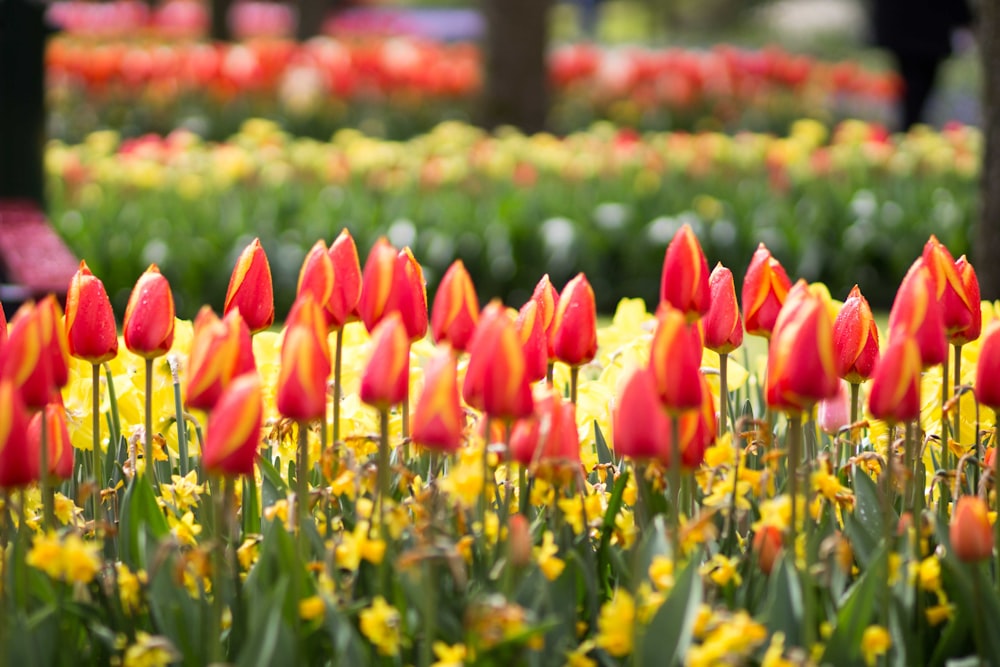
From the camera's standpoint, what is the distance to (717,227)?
270 inches

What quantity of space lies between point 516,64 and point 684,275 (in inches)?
352

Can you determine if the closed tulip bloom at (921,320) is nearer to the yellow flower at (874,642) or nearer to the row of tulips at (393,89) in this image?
the yellow flower at (874,642)

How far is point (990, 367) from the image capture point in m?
1.86

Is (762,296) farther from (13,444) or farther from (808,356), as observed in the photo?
(13,444)

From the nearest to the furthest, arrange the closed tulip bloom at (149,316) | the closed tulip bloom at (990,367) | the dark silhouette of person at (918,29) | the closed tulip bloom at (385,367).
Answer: the closed tulip bloom at (385,367), the closed tulip bloom at (990,367), the closed tulip bloom at (149,316), the dark silhouette of person at (918,29)

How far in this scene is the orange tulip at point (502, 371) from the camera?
170cm

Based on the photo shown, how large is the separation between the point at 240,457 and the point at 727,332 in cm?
85

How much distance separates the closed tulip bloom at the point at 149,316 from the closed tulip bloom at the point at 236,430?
0.51 metres

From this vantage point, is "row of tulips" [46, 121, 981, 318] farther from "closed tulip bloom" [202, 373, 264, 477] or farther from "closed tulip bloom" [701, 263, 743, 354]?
"closed tulip bloom" [202, 373, 264, 477]

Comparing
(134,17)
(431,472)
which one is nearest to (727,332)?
(431,472)

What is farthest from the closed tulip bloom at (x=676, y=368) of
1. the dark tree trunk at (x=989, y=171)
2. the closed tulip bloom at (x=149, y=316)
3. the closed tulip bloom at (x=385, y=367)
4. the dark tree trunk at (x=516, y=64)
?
the dark tree trunk at (x=516, y=64)

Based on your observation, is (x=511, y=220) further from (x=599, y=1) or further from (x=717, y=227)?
(x=599, y=1)

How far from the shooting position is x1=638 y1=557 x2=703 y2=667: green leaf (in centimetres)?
171

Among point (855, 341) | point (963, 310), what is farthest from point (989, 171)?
point (855, 341)
